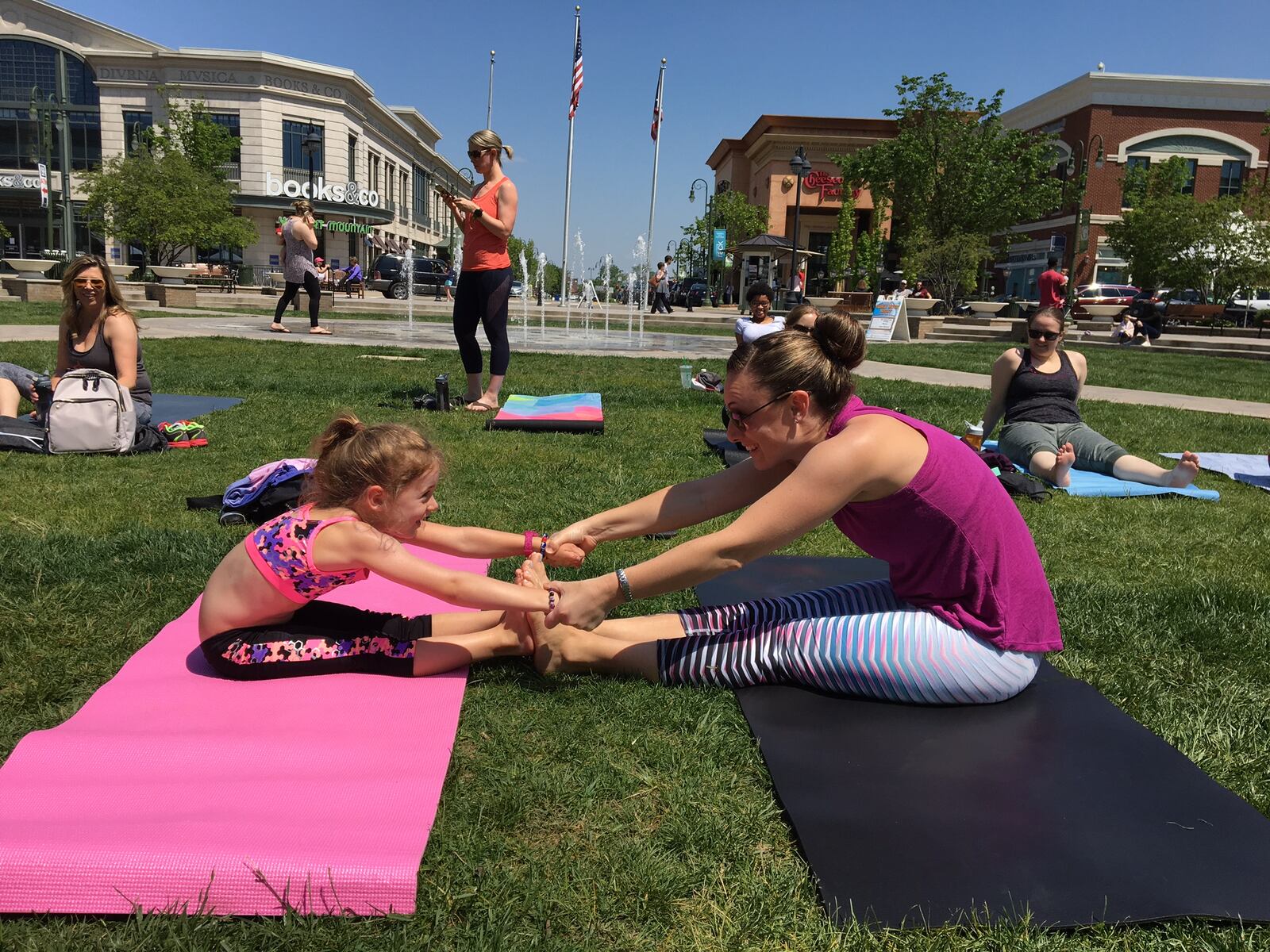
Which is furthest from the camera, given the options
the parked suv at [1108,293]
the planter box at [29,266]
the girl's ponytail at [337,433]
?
the parked suv at [1108,293]

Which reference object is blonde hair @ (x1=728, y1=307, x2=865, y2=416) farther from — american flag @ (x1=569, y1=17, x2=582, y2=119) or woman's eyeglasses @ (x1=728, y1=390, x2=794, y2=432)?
american flag @ (x1=569, y1=17, x2=582, y2=119)

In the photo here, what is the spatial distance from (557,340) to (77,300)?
12.4 metres

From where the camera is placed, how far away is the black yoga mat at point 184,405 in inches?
293

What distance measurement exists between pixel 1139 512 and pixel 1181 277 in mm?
31215

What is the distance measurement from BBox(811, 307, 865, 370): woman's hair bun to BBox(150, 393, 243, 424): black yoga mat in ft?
20.2

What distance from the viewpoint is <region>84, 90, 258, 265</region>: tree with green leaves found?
A: 112 feet

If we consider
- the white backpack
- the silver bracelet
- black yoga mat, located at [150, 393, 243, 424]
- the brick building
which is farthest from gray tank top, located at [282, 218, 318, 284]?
the brick building

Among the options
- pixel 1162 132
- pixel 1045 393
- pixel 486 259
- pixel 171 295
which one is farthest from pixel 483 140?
pixel 1162 132

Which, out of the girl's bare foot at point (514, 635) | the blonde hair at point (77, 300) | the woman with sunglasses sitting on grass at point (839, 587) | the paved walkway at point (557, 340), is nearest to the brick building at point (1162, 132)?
the paved walkway at point (557, 340)

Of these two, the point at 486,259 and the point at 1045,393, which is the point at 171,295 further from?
the point at 1045,393

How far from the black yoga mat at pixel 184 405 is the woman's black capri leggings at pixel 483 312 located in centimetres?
216

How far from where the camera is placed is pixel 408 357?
40.6ft

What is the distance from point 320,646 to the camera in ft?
10.3

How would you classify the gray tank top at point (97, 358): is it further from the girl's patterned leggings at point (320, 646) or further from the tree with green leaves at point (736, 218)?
the tree with green leaves at point (736, 218)
